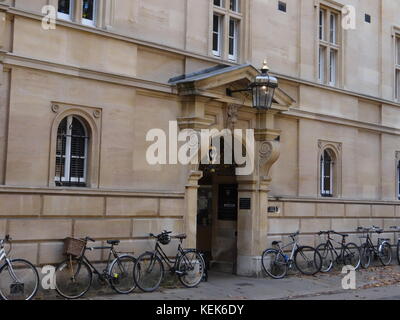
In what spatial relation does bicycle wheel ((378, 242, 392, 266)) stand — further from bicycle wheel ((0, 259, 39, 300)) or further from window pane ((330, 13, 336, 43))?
bicycle wheel ((0, 259, 39, 300))

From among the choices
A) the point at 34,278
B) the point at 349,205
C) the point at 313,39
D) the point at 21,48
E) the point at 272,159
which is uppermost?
the point at 313,39

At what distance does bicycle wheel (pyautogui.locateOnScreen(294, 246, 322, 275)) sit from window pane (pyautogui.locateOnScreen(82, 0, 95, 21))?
7898mm

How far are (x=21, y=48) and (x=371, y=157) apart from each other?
11942 millimetres

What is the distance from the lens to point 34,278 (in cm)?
1008

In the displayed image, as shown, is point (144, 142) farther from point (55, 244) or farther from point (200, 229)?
point (200, 229)

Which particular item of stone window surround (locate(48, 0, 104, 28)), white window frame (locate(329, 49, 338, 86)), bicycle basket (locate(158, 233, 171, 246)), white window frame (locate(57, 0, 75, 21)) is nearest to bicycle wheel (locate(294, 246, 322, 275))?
bicycle basket (locate(158, 233, 171, 246))

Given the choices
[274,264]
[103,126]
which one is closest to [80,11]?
[103,126]

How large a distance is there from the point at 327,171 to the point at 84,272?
28.9 ft

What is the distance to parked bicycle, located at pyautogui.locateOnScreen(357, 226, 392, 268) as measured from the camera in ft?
55.5

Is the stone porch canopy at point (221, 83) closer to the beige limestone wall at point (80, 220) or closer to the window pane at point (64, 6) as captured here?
the beige limestone wall at point (80, 220)

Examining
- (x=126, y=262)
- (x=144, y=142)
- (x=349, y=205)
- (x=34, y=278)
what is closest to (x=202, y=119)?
(x=144, y=142)

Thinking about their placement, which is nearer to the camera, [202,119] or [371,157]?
[202,119]

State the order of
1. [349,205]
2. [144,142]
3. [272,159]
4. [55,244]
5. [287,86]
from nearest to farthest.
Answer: [55,244], [144,142], [272,159], [287,86], [349,205]

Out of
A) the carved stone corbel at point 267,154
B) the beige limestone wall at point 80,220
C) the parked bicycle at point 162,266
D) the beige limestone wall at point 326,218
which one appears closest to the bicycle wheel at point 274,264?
the beige limestone wall at point 326,218
